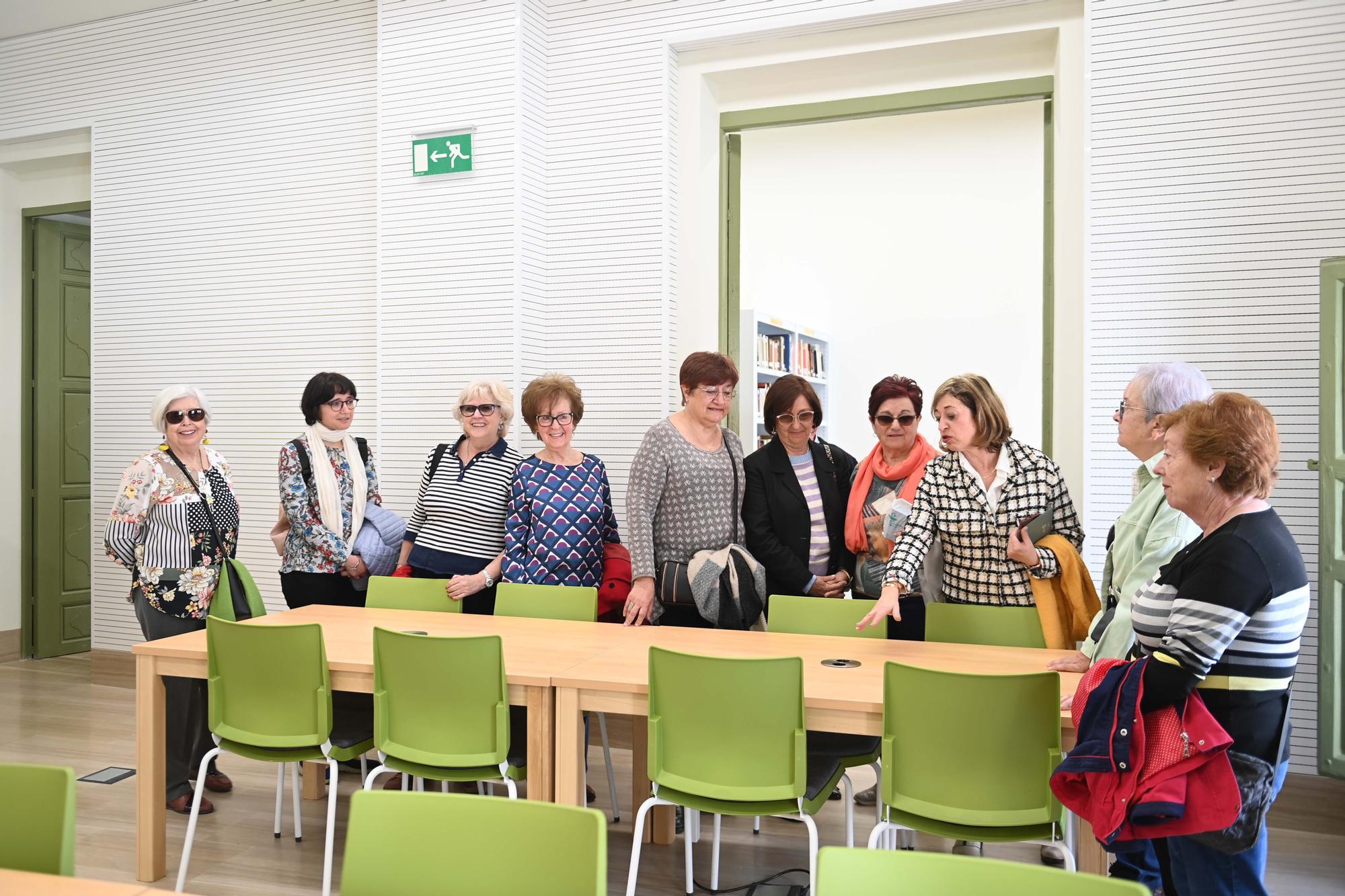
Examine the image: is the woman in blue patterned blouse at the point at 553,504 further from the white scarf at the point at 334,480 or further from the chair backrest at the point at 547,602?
the white scarf at the point at 334,480

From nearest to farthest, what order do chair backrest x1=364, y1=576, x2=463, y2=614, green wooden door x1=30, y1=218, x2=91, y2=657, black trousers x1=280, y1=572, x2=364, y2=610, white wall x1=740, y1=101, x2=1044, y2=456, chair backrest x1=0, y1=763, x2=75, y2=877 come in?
chair backrest x1=0, y1=763, x2=75, y2=877 → chair backrest x1=364, y1=576, x2=463, y2=614 → black trousers x1=280, y1=572, x2=364, y2=610 → green wooden door x1=30, y1=218, x2=91, y2=657 → white wall x1=740, y1=101, x2=1044, y2=456

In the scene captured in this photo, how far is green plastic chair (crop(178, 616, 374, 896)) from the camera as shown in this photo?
3.28 m

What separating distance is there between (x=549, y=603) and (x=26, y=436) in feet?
17.4

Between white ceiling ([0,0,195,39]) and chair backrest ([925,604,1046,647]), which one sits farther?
white ceiling ([0,0,195,39])

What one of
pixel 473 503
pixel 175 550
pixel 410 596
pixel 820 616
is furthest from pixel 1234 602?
pixel 175 550

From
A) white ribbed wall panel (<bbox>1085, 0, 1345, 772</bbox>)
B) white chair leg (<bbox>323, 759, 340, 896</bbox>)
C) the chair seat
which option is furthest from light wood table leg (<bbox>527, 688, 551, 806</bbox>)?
white ribbed wall panel (<bbox>1085, 0, 1345, 772</bbox>)

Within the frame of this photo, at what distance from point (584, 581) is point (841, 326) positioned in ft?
17.8

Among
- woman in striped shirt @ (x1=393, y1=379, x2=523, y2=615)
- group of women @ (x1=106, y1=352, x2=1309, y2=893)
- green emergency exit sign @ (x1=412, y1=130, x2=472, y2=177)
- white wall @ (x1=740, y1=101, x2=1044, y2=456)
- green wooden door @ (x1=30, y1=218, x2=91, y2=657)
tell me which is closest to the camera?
group of women @ (x1=106, y1=352, x2=1309, y2=893)

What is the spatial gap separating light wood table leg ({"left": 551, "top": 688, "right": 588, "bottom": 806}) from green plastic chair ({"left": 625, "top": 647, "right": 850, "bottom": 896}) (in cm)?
27

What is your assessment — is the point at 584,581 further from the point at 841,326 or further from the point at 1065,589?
the point at 841,326

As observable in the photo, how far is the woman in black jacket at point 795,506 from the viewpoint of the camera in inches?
164

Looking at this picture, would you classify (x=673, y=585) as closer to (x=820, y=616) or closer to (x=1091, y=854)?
(x=820, y=616)

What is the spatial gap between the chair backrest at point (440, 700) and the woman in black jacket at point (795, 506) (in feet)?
4.70

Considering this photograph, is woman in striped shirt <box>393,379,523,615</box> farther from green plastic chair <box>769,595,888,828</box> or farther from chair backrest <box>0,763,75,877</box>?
chair backrest <box>0,763,75,877</box>
